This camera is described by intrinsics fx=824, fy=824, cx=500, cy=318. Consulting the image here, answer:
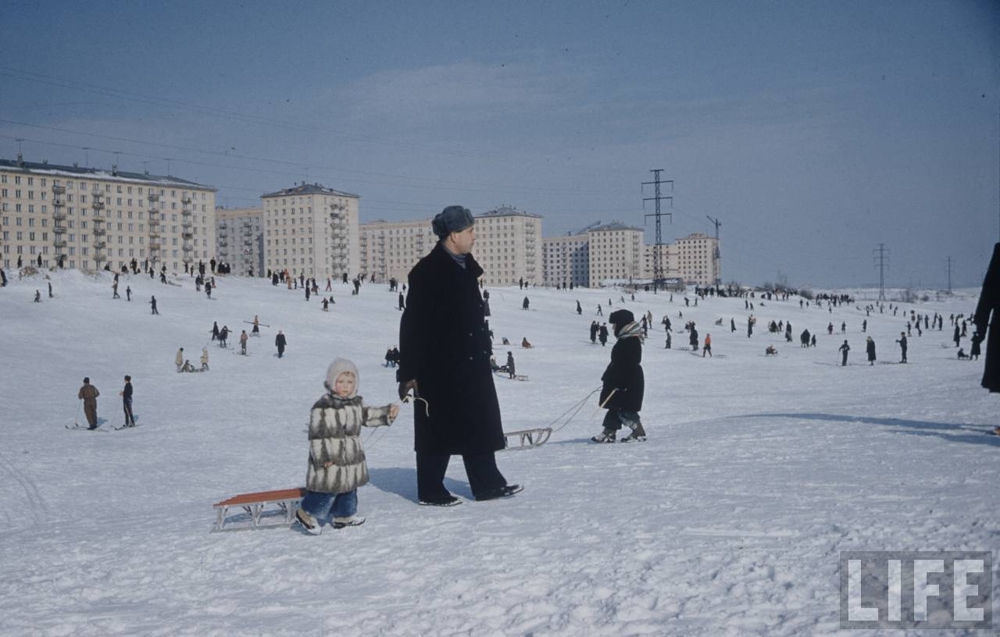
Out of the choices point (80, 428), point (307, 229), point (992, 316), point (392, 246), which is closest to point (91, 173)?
point (307, 229)

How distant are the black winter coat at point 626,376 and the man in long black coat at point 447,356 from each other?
3.70 meters

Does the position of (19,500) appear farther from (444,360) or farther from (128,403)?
(444,360)

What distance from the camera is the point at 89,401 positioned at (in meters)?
19.9

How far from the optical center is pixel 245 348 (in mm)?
33406

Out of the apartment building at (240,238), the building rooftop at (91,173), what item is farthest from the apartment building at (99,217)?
the apartment building at (240,238)

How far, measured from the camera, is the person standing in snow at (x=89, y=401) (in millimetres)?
19828

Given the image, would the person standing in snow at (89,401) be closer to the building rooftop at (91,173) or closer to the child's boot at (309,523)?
the child's boot at (309,523)

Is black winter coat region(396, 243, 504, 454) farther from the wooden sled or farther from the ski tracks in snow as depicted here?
the ski tracks in snow

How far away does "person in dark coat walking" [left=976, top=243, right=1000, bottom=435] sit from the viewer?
23.0 feet

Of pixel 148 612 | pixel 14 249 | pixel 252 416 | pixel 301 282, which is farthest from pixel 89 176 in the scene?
pixel 148 612

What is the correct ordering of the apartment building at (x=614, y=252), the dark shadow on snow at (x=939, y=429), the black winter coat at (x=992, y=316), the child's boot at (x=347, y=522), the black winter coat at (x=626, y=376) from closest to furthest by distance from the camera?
the child's boot at (x=347, y=522) < the black winter coat at (x=992, y=316) < the dark shadow on snow at (x=939, y=429) < the black winter coat at (x=626, y=376) < the apartment building at (x=614, y=252)

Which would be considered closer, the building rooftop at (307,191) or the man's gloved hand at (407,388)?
the man's gloved hand at (407,388)

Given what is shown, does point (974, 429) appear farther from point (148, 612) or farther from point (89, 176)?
point (89, 176)

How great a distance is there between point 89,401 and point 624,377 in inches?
612
